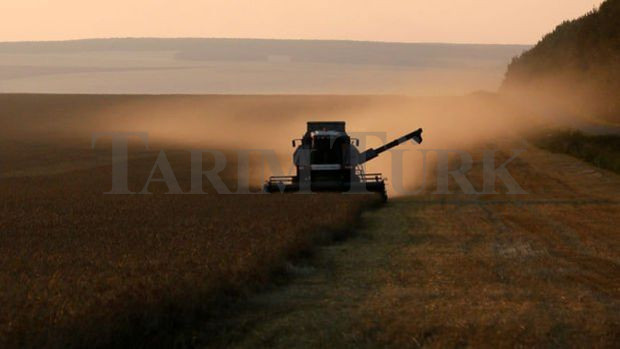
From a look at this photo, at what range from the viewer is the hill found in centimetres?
6675

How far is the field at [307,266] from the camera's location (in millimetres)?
11852

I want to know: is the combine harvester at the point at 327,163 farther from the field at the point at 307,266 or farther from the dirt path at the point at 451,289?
the dirt path at the point at 451,289

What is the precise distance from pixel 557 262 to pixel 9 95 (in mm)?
104007

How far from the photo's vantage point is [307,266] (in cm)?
1777

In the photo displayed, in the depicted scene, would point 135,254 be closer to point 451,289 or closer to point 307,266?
point 307,266

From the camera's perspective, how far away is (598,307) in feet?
45.5

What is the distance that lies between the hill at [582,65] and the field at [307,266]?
28.4 m

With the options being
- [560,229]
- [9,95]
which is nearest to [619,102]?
[560,229]

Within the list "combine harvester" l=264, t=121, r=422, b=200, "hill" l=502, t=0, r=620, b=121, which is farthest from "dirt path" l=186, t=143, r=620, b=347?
"hill" l=502, t=0, r=620, b=121

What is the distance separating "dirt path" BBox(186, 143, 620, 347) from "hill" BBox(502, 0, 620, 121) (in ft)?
137

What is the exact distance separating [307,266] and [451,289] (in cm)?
335

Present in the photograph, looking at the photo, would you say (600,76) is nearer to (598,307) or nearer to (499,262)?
(499,262)

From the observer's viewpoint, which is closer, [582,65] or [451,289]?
[451,289]

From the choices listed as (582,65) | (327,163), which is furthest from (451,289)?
(582,65)
